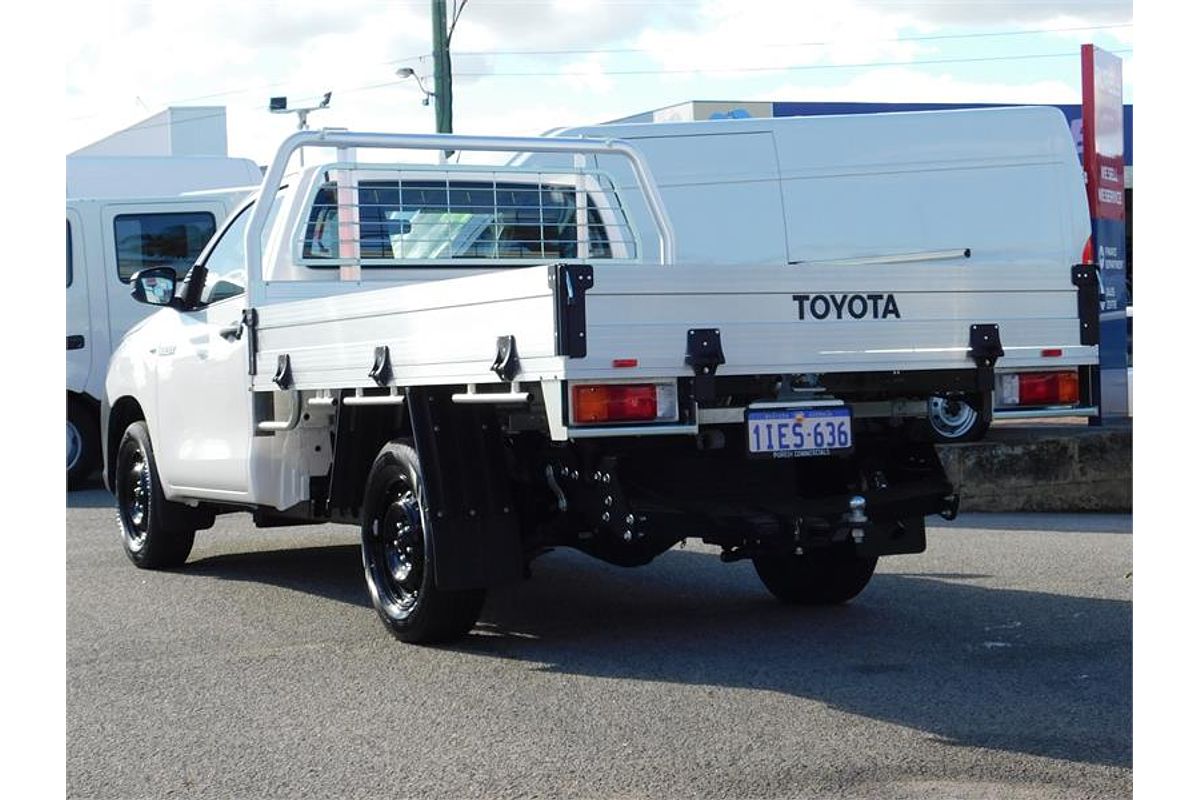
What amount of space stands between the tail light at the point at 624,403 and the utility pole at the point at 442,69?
17.7 m

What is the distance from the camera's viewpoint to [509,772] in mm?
5188

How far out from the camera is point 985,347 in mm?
6707

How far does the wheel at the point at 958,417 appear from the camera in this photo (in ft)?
23.1

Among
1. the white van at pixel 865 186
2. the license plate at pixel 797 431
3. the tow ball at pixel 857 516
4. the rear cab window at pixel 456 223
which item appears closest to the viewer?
the license plate at pixel 797 431

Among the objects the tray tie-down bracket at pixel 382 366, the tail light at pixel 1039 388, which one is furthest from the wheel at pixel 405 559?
the tail light at pixel 1039 388

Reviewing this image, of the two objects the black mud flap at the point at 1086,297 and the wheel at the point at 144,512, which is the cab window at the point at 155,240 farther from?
the black mud flap at the point at 1086,297

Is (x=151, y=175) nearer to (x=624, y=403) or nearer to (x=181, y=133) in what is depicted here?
(x=624, y=403)

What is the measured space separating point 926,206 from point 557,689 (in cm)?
931

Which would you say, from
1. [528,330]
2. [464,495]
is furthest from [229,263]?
[528,330]

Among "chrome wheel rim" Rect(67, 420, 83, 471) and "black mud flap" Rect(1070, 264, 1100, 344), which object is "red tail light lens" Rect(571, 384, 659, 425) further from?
"chrome wheel rim" Rect(67, 420, 83, 471)

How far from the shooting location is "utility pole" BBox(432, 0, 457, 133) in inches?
923

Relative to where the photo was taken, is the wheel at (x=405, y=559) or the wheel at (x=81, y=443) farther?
the wheel at (x=81, y=443)

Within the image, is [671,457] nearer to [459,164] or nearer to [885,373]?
[885,373]
